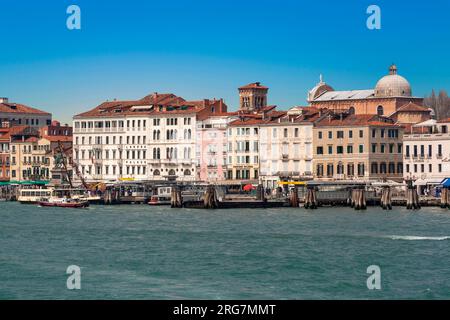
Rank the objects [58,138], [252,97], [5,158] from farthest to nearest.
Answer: [5,158]
[58,138]
[252,97]

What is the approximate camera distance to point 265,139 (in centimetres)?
9725

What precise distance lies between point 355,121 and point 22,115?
50312 mm

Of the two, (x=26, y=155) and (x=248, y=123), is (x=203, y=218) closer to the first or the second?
(x=248, y=123)

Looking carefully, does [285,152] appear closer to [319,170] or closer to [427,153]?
[319,170]

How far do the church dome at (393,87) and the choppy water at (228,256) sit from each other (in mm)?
40672

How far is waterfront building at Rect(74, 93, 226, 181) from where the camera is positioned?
102750mm

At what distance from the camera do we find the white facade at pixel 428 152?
3501 inches

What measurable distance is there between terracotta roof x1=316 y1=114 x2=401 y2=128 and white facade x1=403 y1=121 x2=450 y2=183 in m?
2.28

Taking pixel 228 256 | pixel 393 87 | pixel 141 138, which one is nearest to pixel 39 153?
pixel 141 138

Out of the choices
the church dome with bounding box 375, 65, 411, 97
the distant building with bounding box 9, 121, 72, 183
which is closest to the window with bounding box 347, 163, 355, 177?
the church dome with bounding box 375, 65, 411, 97

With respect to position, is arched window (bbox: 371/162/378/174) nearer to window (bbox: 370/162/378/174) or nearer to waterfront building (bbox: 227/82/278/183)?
window (bbox: 370/162/378/174)

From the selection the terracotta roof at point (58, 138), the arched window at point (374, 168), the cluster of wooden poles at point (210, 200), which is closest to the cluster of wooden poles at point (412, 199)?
the cluster of wooden poles at point (210, 200)

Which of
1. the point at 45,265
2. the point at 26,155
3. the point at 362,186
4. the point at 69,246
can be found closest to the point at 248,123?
the point at 362,186

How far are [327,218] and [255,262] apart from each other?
24401mm
